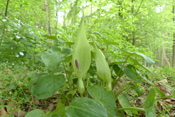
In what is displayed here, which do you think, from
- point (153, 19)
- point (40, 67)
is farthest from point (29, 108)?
point (153, 19)

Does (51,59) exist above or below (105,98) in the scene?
above

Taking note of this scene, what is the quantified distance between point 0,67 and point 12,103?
3.39 feet

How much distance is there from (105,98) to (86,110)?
7.4 inches

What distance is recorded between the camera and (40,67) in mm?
1981

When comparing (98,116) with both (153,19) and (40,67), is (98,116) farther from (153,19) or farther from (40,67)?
(153,19)

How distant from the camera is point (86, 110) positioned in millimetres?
500

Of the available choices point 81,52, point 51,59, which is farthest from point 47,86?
point 81,52

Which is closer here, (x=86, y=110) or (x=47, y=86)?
(x=86, y=110)

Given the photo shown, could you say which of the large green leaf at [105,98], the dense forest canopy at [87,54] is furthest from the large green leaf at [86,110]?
the large green leaf at [105,98]

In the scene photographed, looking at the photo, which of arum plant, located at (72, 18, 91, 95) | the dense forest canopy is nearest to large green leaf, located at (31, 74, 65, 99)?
the dense forest canopy

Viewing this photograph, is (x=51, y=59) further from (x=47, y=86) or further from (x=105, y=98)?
(x=105, y=98)

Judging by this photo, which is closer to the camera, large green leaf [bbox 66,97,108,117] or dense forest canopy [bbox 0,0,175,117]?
large green leaf [bbox 66,97,108,117]

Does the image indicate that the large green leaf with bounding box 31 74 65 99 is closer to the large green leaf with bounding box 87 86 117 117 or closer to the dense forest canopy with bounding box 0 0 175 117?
the dense forest canopy with bounding box 0 0 175 117

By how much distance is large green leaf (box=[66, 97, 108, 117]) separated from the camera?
0.49m
